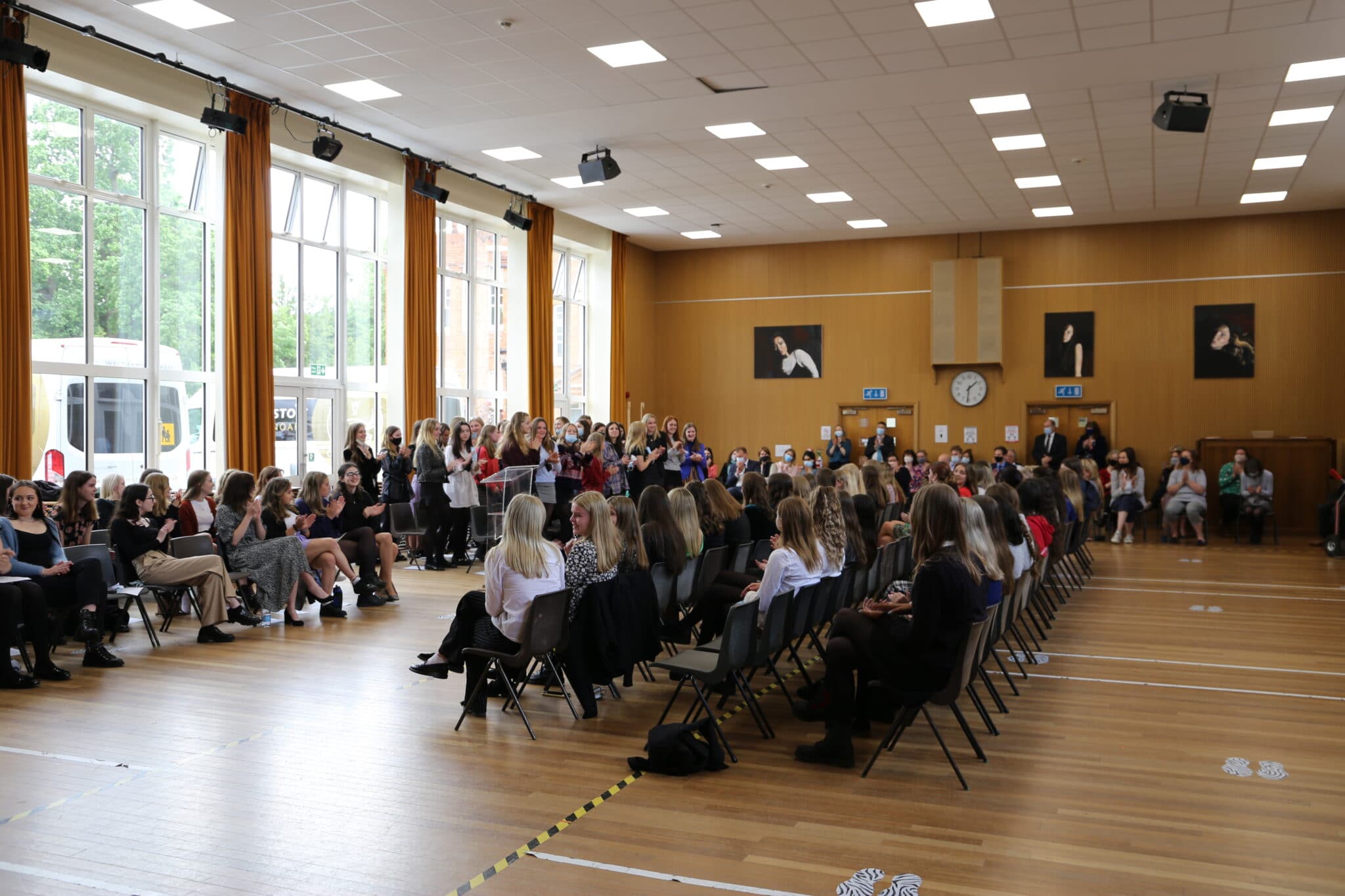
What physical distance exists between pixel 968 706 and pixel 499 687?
9.00 ft

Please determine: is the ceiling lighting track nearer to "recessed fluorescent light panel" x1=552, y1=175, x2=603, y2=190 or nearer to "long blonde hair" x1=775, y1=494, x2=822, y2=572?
"recessed fluorescent light panel" x1=552, y1=175, x2=603, y2=190

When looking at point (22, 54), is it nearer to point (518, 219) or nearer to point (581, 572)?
point (581, 572)

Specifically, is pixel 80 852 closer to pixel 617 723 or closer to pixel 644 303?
pixel 617 723

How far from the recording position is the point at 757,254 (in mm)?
20250

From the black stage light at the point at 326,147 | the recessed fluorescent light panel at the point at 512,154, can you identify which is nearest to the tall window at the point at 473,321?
the recessed fluorescent light panel at the point at 512,154

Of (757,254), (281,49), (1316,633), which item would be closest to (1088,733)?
(1316,633)

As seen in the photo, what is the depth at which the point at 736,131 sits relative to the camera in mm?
12336

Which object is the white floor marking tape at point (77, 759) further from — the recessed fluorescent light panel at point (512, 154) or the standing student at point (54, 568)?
the recessed fluorescent light panel at point (512, 154)

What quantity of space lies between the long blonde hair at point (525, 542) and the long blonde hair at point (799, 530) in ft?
4.19

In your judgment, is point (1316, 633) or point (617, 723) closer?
point (617, 723)

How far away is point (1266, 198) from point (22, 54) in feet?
52.0

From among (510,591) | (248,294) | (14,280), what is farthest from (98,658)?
(248,294)

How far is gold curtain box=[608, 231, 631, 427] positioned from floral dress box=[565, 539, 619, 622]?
44.2 feet

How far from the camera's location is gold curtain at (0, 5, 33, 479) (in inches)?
355
